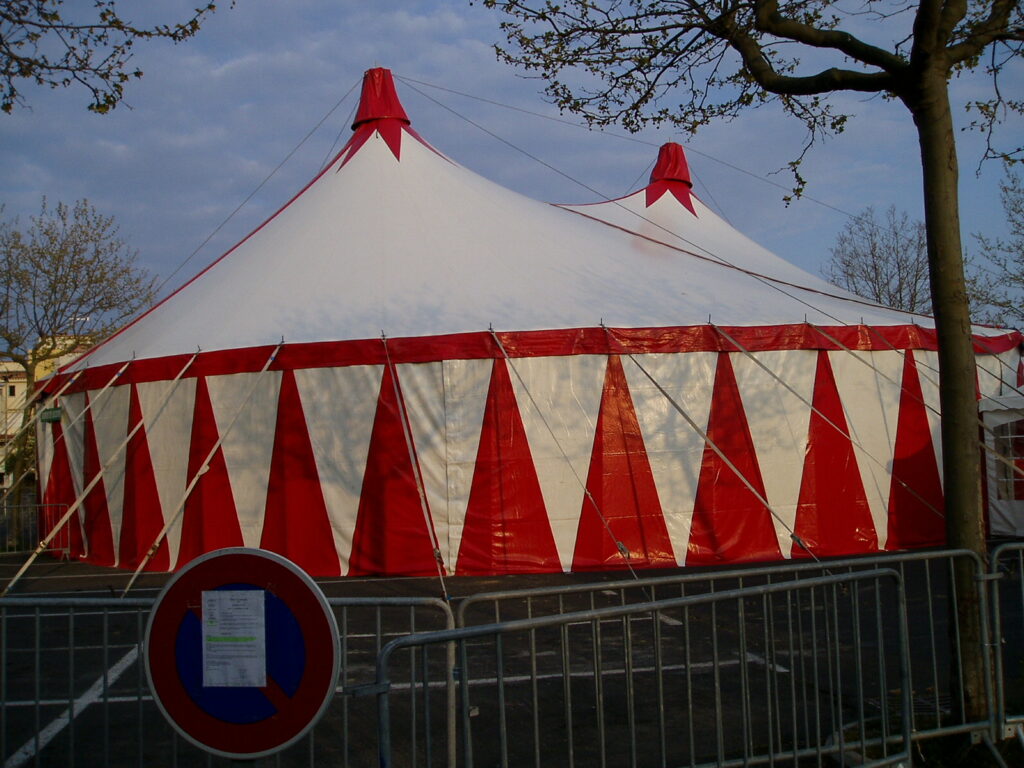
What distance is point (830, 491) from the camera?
33.9ft

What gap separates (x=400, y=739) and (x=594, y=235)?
29.7 feet

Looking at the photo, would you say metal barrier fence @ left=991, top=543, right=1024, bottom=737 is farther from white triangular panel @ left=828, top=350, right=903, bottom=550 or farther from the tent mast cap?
the tent mast cap

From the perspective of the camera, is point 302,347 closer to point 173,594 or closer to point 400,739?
point 400,739

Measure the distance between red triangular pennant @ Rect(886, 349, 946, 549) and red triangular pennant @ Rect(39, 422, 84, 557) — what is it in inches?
393

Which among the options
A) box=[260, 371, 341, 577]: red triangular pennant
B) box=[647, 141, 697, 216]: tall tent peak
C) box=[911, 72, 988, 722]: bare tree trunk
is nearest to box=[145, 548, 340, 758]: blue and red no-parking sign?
box=[911, 72, 988, 722]: bare tree trunk

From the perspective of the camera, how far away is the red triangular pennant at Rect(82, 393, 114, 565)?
431 inches

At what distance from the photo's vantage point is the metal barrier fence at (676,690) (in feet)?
10.8

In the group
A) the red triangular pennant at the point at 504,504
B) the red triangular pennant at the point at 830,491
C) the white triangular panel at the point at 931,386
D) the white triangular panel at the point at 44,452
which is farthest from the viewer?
the white triangular panel at the point at 44,452

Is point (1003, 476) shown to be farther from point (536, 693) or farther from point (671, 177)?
point (536, 693)

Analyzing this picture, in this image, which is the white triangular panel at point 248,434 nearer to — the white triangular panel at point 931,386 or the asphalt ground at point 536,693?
the asphalt ground at point 536,693

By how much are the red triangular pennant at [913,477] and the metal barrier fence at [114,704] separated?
602 cm

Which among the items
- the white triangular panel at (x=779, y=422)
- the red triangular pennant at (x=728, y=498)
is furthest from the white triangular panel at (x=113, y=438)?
the white triangular panel at (x=779, y=422)

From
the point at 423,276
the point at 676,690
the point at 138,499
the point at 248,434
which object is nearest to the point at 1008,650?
the point at 676,690

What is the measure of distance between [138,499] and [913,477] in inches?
353
